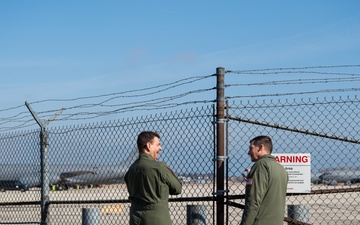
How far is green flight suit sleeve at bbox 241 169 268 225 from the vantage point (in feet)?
18.2

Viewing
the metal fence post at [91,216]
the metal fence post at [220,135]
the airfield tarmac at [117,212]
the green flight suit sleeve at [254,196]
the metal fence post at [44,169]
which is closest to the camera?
the green flight suit sleeve at [254,196]

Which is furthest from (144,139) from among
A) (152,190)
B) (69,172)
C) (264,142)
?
(69,172)

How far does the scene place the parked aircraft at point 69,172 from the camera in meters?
8.72

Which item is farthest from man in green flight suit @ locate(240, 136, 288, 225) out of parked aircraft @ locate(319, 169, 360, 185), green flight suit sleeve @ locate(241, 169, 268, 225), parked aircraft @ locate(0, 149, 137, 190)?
parked aircraft @ locate(0, 149, 137, 190)

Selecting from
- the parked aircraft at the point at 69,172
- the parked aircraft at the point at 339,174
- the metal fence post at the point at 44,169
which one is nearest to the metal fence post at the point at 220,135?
the parked aircraft at the point at 339,174

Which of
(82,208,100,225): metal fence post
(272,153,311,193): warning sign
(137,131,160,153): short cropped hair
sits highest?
(137,131,160,153): short cropped hair

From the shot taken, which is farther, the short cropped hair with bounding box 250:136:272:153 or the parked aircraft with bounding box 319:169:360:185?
the parked aircraft with bounding box 319:169:360:185

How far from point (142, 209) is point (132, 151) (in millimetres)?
2054

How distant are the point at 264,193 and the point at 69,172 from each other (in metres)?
4.68

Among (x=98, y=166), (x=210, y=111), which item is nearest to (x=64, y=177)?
(x=98, y=166)

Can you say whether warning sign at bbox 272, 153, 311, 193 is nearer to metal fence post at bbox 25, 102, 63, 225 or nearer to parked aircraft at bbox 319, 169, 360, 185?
parked aircraft at bbox 319, 169, 360, 185

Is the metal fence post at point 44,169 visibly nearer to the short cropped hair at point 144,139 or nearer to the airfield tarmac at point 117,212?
the airfield tarmac at point 117,212

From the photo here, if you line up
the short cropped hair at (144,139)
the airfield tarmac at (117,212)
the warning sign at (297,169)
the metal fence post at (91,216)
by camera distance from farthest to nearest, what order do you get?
the airfield tarmac at (117,212), the metal fence post at (91,216), the warning sign at (297,169), the short cropped hair at (144,139)

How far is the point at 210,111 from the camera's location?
6.86 meters
